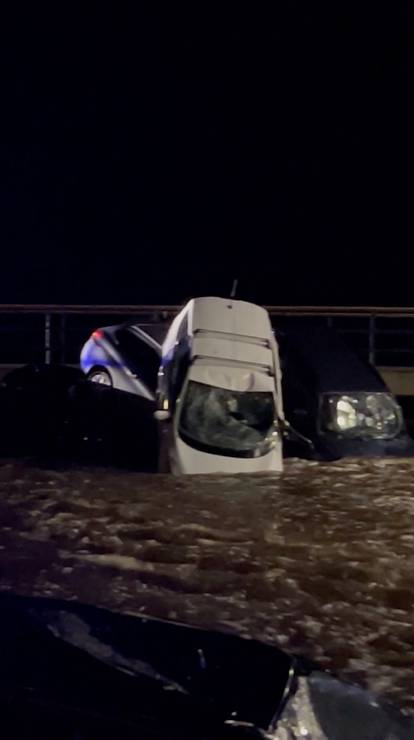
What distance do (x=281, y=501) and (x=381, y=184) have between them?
5050 cm

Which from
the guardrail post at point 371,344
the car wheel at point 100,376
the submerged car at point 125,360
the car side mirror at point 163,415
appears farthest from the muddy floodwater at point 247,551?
the guardrail post at point 371,344

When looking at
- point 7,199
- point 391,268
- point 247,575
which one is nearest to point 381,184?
point 391,268

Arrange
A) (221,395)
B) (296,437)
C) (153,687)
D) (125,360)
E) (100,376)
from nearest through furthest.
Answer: (153,687)
(221,395)
(296,437)
(125,360)
(100,376)

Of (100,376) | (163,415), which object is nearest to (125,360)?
(100,376)

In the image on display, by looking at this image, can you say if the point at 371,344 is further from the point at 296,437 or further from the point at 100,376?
the point at 296,437

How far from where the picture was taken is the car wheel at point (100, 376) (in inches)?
460

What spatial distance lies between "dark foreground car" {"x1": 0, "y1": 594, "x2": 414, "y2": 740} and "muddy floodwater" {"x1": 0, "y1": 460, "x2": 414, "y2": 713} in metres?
1.79

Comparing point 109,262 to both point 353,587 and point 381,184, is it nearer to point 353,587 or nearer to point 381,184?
point 381,184

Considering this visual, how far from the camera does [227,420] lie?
982 centimetres

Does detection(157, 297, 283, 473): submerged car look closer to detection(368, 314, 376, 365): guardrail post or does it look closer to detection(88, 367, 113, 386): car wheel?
detection(88, 367, 113, 386): car wheel

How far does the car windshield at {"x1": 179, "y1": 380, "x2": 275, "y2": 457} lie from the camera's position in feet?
31.7

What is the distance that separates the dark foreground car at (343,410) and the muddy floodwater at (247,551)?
6.6 inches

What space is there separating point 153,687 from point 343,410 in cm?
775

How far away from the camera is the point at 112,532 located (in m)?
8.02
